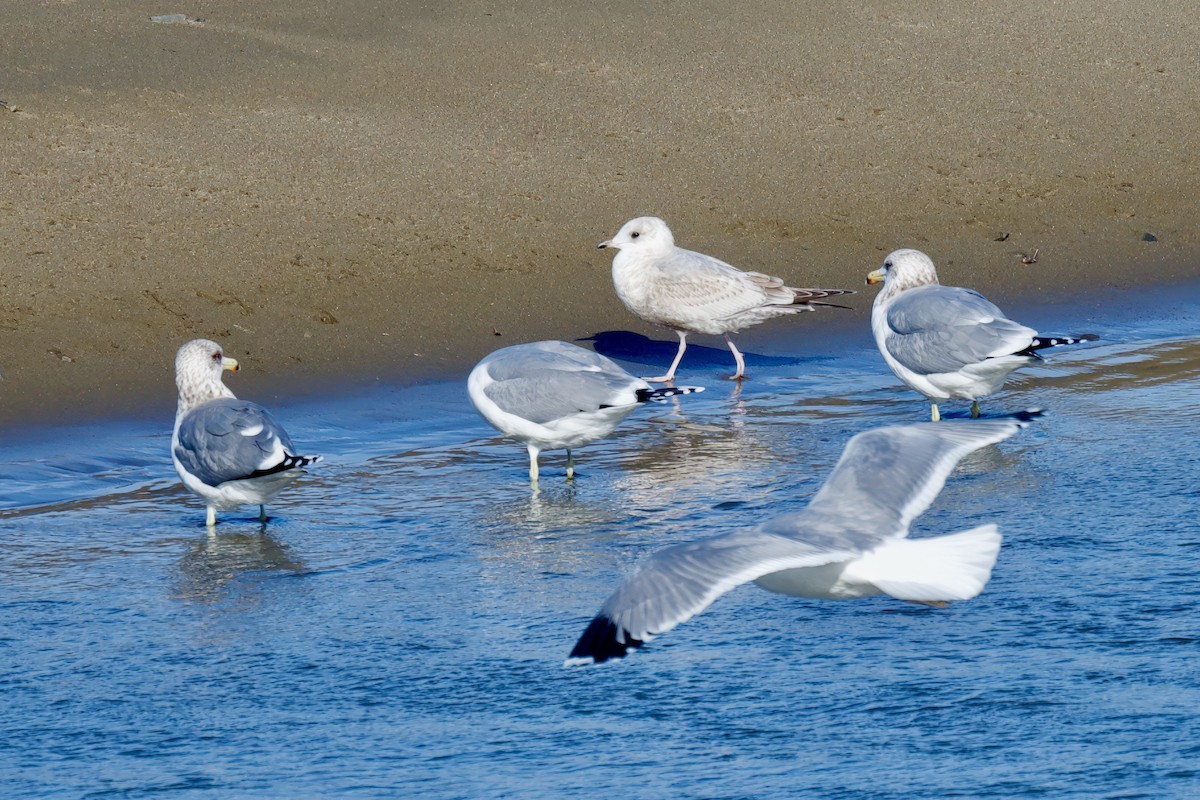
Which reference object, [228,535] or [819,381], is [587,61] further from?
[228,535]

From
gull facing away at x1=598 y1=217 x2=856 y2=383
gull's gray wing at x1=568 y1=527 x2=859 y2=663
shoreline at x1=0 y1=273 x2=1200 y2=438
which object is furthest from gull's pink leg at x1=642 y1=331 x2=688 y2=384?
gull's gray wing at x1=568 y1=527 x2=859 y2=663

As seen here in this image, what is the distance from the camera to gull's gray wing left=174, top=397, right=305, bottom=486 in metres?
6.65

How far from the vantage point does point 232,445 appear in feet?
22.0

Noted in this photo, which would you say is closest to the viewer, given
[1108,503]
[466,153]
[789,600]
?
[789,600]

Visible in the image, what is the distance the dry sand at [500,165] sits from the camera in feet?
31.3

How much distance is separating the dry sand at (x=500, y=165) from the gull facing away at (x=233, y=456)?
1.71 m

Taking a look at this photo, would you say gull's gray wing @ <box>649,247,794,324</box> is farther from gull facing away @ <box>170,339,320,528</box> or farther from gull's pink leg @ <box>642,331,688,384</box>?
gull facing away @ <box>170,339,320,528</box>

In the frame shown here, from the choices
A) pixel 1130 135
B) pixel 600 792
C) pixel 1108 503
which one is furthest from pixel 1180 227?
pixel 600 792

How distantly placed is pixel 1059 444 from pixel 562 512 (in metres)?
2.42

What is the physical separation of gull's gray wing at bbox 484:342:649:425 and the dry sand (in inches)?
68.7

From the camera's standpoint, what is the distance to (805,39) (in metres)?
14.2

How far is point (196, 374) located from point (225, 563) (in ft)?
3.99

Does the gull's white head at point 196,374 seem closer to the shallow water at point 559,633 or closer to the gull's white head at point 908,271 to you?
the shallow water at point 559,633

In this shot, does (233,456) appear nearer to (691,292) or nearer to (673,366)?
(673,366)
